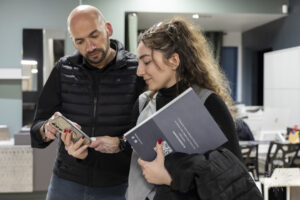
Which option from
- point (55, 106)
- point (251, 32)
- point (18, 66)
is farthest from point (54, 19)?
point (251, 32)

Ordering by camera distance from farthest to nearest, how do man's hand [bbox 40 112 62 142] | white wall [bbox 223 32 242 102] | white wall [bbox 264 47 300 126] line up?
white wall [bbox 223 32 242 102]
white wall [bbox 264 47 300 126]
man's hand [bbox 40 112 62 142]

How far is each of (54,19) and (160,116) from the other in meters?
3.97

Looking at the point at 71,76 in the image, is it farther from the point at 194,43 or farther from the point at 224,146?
the point at 224,146

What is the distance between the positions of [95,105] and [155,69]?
0.47 m

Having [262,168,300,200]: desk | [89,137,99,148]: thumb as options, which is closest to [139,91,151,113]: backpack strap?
[89,137,99,148]: thumb

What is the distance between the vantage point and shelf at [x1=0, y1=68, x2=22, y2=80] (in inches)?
174

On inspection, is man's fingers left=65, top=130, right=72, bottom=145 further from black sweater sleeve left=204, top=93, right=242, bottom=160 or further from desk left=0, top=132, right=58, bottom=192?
desk left=0, top=132, right=58, bottom=192

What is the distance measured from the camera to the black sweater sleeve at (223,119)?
1078 millimetres

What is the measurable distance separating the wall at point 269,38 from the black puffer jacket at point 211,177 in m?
5.76

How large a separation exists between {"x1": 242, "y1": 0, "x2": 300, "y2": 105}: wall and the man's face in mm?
5415

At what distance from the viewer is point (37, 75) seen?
14.8 feet

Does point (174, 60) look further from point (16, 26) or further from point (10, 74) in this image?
point (16, 26)

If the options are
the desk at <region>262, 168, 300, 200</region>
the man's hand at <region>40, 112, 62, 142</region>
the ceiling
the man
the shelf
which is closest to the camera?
the man's hand at <region>40, 112, 62, 142</region>

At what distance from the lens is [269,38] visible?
294 inches
